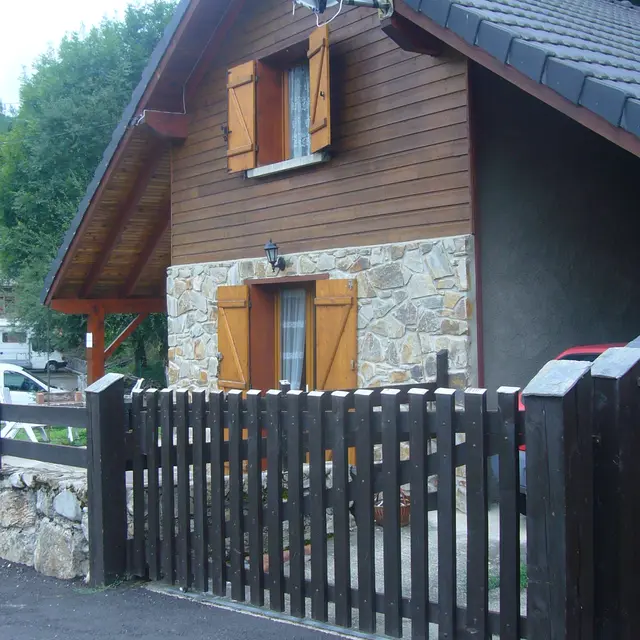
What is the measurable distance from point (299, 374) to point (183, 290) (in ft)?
7.48

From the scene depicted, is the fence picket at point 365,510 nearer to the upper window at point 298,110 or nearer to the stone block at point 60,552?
the stone block at point 60,552

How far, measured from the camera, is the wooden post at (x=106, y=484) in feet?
17.1

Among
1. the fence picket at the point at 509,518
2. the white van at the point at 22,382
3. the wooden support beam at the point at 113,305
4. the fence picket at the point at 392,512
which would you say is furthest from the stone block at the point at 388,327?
the white van at the point at 22,382

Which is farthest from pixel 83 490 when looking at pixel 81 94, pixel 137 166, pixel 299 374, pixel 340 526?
pixel 81 94

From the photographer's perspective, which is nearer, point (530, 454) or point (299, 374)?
point (530, 454)

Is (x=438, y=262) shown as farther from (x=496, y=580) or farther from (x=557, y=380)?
(x=557, y=380)

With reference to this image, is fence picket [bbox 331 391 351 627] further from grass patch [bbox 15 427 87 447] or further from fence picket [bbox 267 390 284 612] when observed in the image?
grass patch [bbox 15 427 87 447]

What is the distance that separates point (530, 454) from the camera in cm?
327

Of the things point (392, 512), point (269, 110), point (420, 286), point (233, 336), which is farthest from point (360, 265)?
point (392, 512)

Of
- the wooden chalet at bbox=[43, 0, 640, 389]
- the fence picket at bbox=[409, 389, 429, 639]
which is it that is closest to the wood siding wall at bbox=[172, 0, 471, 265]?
the wooden chalet at bbox=[43, 0, 640, 389]

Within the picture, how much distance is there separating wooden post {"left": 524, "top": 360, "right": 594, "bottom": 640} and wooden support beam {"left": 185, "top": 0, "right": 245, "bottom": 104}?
787cm

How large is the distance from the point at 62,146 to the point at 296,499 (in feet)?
82.1

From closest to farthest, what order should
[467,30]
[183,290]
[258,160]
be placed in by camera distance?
[467,30] < [258,160] < [183,290]

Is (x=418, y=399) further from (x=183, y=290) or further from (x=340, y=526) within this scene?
(x=183, y=290)
